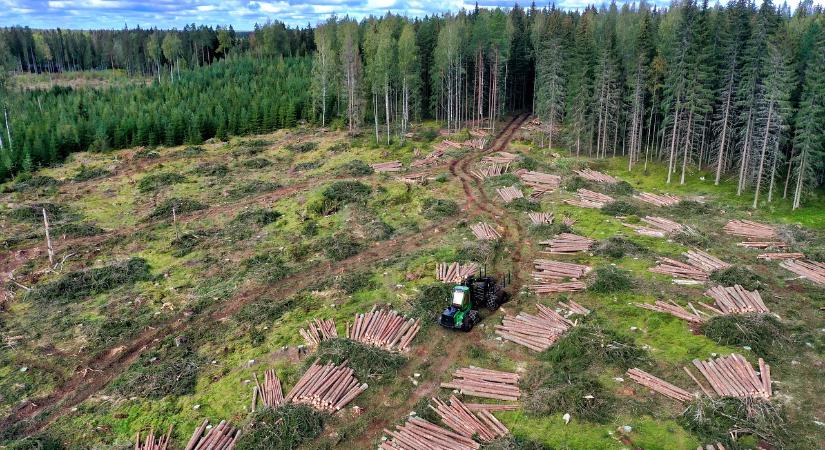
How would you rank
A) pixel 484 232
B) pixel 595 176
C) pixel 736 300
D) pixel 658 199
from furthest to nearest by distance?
1. pixel 595 176
2. pixel 658 199
3. pixel 484 232
4. pixel 736 300

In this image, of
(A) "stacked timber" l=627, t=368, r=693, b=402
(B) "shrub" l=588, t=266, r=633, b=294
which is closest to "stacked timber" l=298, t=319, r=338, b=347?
(A) "stacked timber" l=627, t=368, r=693, b=402

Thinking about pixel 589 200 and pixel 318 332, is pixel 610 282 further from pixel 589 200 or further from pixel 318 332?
pixel 589 200

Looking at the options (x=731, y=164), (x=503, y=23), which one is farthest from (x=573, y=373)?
(x=503, y=23)

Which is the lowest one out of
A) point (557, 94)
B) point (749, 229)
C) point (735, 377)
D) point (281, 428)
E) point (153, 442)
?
point (153, 442)

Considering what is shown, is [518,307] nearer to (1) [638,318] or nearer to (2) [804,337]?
(1) [638,318]

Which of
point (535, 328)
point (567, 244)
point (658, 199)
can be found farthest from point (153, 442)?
point (658, 199)

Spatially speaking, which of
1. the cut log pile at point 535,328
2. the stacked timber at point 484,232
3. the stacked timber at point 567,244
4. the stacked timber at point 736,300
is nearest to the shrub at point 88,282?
the stacked timber at point 484,232
